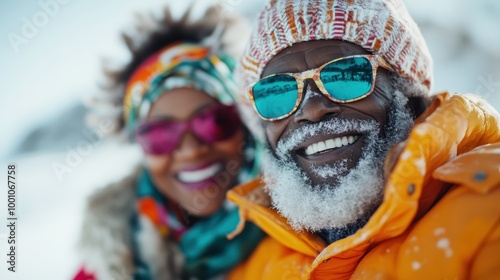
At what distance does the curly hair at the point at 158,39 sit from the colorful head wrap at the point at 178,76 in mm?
88

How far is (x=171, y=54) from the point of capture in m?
3.36

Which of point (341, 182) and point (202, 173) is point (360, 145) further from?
point (202, 173)

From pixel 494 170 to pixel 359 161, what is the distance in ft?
1.88

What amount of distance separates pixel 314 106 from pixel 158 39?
1.85 meters

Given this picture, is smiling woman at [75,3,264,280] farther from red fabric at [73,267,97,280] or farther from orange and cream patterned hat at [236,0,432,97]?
orange and cream patterned hat at [236,0,432,97]

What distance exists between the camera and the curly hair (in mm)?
3516

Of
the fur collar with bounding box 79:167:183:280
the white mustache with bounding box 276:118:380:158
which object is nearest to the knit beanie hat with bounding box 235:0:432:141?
the white mustache with bounding box 276:118:380:158

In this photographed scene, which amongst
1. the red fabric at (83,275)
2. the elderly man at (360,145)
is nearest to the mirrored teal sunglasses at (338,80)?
the elderly man at (360,145)

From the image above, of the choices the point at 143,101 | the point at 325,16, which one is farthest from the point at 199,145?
the point at 325,16

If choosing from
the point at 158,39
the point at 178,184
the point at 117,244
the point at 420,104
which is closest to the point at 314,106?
the point at 420,104

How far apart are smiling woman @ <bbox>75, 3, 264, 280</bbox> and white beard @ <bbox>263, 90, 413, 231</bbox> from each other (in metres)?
0.81

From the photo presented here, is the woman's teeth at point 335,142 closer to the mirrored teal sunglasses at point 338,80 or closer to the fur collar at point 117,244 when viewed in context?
the mirrored teal sunglasses at point 338,80

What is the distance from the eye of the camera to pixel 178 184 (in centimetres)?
315

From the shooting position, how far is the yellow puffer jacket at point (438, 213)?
154 cm
